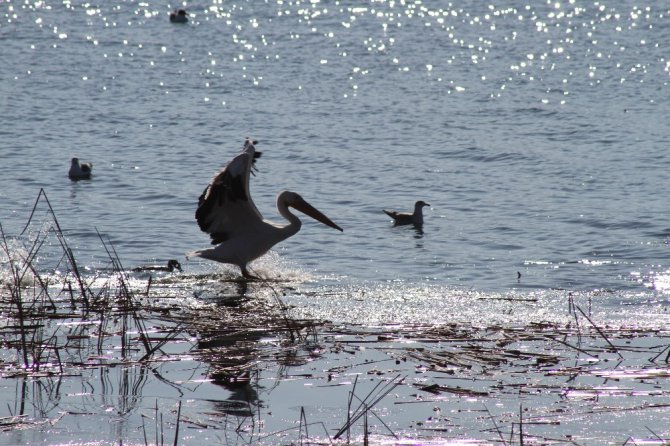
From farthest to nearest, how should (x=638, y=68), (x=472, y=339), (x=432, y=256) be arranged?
1. (x=638, y=68)
2. (x=432, y=256)
3. (x=472, y=339)

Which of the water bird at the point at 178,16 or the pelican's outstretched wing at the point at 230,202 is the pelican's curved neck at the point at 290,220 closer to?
the pelican's outstretched wing at the point at 230,202

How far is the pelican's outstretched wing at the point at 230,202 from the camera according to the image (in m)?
11.2

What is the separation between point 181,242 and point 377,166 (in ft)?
17.9

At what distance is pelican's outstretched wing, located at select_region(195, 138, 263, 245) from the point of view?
11.2 meters

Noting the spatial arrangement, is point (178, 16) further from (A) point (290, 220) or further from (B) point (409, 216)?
(A) point (290, 220)

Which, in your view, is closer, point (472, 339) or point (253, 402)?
point (253, 402)

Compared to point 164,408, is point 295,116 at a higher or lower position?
higher

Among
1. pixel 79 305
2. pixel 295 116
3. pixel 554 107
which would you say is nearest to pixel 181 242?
pixel 79 305

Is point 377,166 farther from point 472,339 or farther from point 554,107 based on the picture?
point 472,339

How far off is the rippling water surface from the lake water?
0.06 meters

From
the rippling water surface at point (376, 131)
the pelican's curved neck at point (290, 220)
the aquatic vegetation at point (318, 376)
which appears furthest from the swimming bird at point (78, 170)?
the aquatic vegetation at point (318, 376)

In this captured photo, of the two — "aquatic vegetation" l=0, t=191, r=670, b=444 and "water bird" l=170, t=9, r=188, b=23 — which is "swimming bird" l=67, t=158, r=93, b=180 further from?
"water bird" l=170, t=9, r=188, b=23

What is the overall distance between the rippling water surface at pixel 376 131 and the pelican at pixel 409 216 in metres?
0.16

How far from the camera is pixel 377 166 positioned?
60.1 feet
